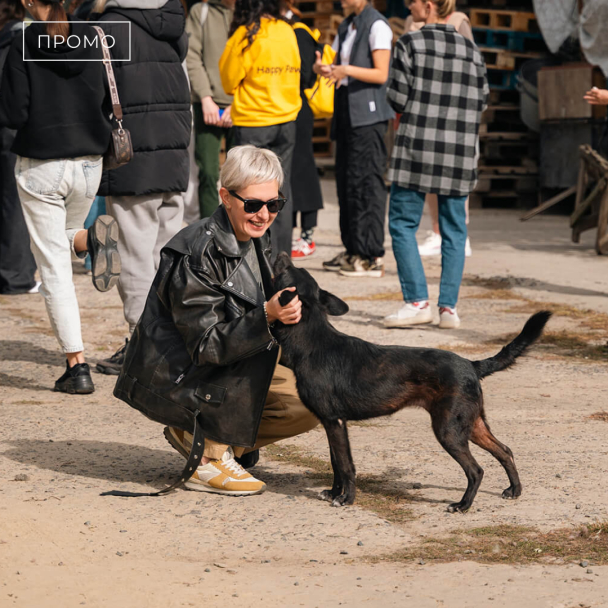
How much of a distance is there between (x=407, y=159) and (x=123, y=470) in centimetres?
317

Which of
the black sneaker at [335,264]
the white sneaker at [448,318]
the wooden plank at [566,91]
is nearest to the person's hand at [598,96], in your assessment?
the white sneaker at [448,318]

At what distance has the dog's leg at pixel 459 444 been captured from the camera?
353 cm

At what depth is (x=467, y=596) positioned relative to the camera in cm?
289

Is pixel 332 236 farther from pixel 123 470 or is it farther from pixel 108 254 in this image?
pixel 123 470

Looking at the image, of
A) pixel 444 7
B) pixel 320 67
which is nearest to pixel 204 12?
pixel 320 67

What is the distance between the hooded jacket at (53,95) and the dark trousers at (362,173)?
3.30 meters

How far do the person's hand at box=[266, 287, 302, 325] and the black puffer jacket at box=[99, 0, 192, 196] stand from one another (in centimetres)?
207

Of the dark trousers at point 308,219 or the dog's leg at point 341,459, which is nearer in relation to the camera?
the dog's leg at point 341,459

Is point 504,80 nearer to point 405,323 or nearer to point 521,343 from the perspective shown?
point 405,323

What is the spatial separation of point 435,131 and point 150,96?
77.4 inches

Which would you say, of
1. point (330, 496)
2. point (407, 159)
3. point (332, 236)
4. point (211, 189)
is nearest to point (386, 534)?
point (330, 496)

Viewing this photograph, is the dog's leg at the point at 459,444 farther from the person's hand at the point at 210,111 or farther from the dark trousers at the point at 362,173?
the person's hand at the point at 210,111

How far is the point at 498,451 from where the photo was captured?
3.71 m

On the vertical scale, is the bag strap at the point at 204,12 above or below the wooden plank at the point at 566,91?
above
